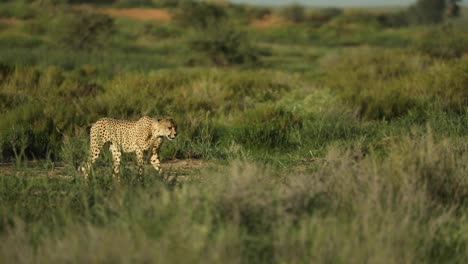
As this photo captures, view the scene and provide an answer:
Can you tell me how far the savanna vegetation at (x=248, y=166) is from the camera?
4.71 metres

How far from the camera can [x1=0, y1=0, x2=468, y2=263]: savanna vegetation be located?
4.71 m

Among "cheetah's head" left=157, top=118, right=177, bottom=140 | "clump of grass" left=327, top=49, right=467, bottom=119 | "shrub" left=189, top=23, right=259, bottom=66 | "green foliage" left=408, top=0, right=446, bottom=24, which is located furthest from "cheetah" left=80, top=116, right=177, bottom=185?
"green foliage" left=408, top=0, right=446, bottom=24

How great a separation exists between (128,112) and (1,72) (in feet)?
14.0

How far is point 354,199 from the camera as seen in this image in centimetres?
584

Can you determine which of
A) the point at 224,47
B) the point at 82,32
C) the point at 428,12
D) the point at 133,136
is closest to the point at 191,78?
the point at 133,136

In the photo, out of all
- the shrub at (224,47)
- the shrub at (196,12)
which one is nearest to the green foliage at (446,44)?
the shrub at (224,47)

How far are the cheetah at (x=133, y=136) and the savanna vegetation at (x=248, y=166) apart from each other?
22cm

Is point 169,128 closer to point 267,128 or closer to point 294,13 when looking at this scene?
point 267,128

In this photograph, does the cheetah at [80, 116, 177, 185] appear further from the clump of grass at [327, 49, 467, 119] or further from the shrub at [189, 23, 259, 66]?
the shrub at [189, 23, 259, 66]

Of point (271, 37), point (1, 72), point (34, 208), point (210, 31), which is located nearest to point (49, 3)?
point (271, 37)

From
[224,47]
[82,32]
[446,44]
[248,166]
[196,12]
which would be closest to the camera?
[248,166]

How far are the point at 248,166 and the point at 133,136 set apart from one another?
3.24 metres

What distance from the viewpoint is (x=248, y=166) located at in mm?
5898

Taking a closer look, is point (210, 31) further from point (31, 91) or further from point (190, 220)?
point (190, 220)
